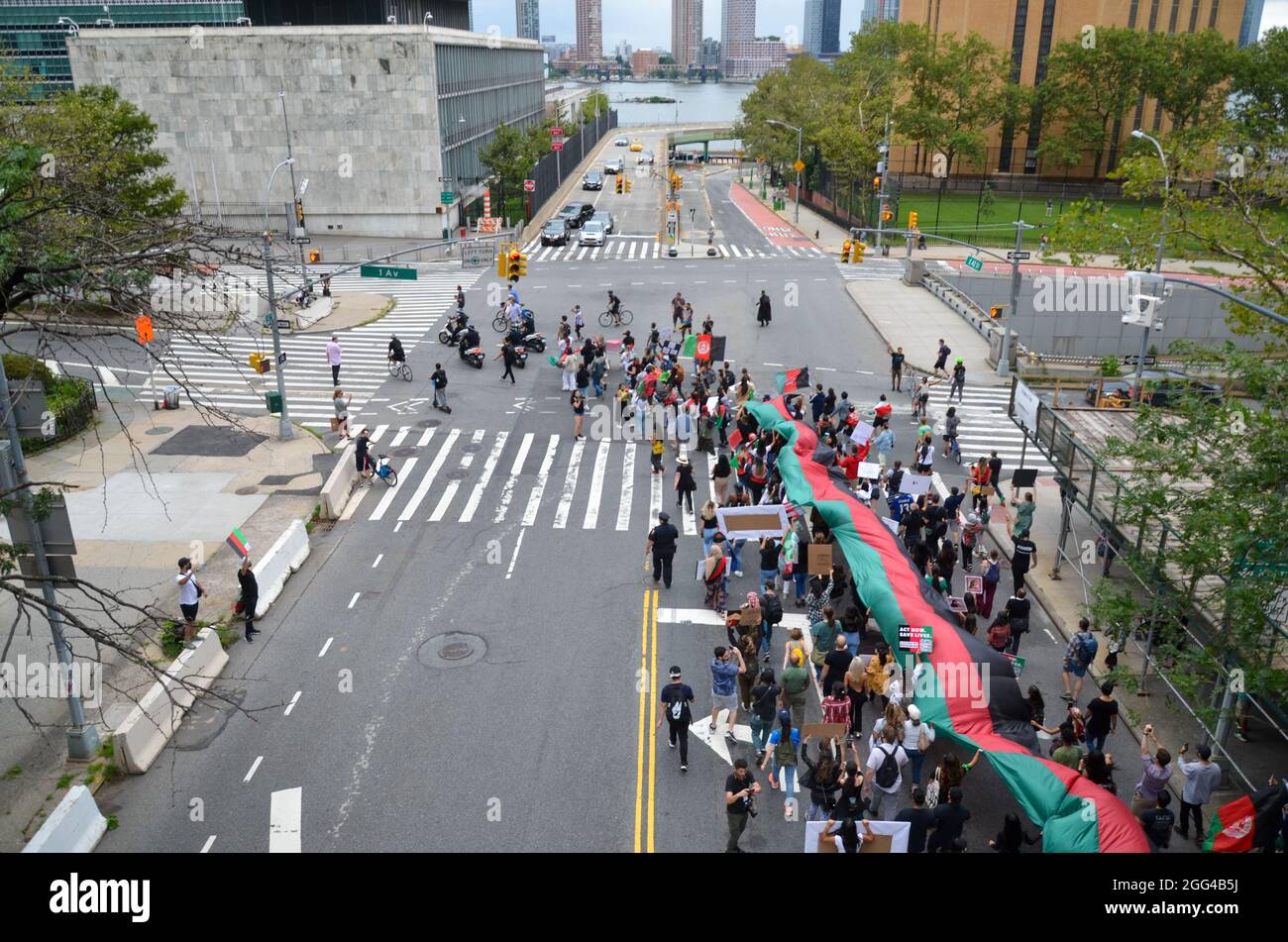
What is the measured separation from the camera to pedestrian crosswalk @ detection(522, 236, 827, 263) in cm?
6044

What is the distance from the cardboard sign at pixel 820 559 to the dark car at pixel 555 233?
167ft

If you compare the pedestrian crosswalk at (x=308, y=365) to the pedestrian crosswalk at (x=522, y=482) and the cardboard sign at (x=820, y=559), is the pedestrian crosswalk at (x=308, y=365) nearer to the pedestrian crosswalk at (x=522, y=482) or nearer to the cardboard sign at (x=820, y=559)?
the pedestrian crosswalk at (x=522, y=482)

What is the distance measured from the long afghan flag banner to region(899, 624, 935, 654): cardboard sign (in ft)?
0.36

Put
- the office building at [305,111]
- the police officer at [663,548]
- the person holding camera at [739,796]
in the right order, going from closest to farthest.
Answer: the person holding camera at [739,796]
the police officer at [663,548]
the office building at [305,111]

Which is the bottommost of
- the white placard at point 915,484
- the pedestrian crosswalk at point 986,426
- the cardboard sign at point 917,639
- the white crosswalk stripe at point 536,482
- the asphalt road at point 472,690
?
the pedestrian crosswalk at point 986,426

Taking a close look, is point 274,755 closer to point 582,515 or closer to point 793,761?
point 793,761

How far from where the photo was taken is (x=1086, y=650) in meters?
15.0

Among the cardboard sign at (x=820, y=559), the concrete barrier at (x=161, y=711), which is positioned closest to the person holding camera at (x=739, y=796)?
the cardboard sign at (x=820, y=559)

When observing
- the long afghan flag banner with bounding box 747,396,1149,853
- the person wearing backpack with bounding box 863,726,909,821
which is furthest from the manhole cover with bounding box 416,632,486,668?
the person wearing backpack with bounding box 863,726,909,821

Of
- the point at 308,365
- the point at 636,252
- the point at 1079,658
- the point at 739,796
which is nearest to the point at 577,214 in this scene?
the point at 636,252

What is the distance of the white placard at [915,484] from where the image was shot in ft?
68.1
